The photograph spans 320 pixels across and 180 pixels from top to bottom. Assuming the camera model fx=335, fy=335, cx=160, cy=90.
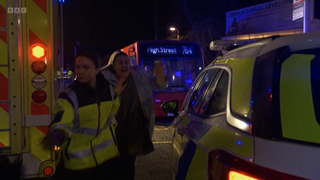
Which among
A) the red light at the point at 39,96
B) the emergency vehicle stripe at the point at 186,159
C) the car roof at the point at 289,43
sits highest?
the car roof at the point at 289,43

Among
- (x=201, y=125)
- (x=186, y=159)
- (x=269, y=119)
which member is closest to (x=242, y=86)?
(x=269, y=119)

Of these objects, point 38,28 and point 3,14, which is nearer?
point 3,14

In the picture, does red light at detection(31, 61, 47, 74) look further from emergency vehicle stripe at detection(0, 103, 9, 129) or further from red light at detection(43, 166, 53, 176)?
red light at detection(43, 166, 53, 176)

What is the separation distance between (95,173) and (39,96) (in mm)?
875

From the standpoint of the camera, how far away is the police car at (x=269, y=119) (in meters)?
1.58

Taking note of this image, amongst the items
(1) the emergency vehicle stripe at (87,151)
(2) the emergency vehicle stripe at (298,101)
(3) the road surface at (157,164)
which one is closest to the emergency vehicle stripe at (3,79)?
(1) the emergency vehicle stripe at (87,151)

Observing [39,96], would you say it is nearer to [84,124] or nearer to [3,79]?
[3,79]

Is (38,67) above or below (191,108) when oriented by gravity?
above

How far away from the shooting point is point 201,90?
3357 mm

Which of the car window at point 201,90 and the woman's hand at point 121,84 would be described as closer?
the car window at point 201,90

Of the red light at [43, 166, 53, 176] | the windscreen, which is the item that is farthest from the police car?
the windscreen

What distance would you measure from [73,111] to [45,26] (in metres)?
0.96

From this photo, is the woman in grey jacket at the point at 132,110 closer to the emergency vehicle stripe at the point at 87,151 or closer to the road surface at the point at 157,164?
the emergency vehicle stripe at the point at 87,151

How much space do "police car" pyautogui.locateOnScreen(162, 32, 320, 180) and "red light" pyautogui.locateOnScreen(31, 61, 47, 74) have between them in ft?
5.34
